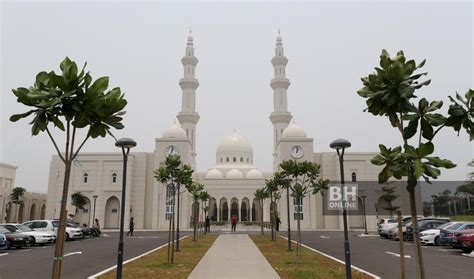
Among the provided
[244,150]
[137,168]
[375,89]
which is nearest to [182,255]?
[375,89]

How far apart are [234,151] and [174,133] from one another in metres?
20.4

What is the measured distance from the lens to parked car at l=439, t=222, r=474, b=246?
19055mm

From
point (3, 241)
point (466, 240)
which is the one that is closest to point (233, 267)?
point (466, 240)

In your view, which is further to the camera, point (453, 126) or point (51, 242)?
point (51, 242)

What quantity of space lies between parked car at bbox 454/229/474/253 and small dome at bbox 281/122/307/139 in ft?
103

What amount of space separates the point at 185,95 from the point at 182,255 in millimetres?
39884

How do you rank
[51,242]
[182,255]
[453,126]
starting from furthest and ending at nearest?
1. [51,242]
2. [182,255]
3. [453,126]

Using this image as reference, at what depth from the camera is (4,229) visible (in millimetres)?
21297

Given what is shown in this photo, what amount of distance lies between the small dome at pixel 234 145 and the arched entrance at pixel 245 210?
37.2 feet

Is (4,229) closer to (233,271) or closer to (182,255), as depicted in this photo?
(182,255)

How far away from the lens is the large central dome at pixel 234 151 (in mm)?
67125

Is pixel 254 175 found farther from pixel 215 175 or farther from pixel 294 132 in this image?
pixel 294 132

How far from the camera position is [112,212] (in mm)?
46656

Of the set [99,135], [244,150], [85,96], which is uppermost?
[244,150]
